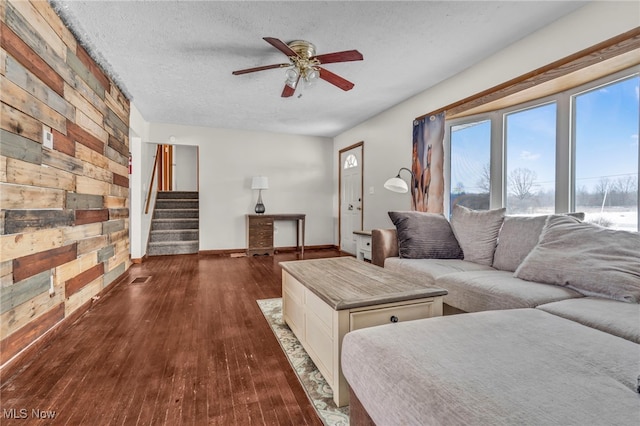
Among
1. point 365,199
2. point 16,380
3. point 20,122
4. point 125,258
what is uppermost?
point 20,122

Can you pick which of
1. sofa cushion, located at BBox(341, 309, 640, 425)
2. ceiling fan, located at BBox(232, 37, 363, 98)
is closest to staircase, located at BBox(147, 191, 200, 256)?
ceiling fan, located at BBox(232, 37, 363, 98)

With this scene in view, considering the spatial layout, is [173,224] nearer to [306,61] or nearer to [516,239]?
[306,61]

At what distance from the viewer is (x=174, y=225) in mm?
6109

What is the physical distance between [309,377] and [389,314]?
0.59 m

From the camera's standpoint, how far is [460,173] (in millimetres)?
3725

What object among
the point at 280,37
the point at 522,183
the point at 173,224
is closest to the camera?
the point at 280,37

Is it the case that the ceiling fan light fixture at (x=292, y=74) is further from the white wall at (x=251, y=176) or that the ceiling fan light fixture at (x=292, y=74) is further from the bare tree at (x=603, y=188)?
the white wall at (x=251, y=176)

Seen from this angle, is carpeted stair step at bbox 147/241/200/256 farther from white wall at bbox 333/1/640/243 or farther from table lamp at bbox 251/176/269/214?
white wall at bbox 333/1/640/243

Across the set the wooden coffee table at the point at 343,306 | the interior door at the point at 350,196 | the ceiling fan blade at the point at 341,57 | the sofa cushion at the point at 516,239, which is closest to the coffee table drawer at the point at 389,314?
the wooden coffee table at the point at 343,306

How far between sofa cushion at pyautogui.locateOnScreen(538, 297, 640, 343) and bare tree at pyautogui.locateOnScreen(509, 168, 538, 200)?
1674 mm

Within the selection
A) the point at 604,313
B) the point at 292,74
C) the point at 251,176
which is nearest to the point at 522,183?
the point at 604,313

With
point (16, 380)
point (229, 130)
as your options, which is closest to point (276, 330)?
point (16, 380)

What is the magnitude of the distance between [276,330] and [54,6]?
2916mm

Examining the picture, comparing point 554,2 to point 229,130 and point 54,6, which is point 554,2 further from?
point 229,130
